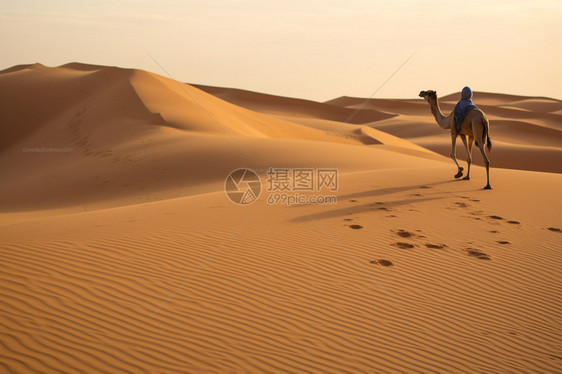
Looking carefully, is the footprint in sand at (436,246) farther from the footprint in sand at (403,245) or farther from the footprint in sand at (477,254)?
the footprint in sand at (477,254)

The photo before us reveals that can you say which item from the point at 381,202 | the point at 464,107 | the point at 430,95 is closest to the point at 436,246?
the point at 381,202

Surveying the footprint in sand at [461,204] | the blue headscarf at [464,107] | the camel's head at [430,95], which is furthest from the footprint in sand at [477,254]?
the camel's head at [430,95]

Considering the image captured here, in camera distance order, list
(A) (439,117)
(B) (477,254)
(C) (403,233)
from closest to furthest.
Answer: (B) (477,254) < (C) (403,233) < (A) (439,117)

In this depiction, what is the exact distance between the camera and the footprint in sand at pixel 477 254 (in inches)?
288

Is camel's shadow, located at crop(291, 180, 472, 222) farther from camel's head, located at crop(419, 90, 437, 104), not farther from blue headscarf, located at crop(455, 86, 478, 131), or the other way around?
camel's head, located at crop(419, 90, 437, 104)

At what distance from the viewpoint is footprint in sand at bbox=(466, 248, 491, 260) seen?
288 inches

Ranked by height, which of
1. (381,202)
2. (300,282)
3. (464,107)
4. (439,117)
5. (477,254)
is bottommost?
(300,282)

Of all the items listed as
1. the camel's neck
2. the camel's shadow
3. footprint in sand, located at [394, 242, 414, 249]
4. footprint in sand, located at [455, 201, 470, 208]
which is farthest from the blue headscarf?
footprint in sand, located at [394, 242, 414, 249]

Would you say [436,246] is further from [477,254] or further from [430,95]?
[430,95]

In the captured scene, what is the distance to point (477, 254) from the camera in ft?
24.4

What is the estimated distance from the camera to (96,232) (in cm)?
816

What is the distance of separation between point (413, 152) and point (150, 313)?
81.9 ft

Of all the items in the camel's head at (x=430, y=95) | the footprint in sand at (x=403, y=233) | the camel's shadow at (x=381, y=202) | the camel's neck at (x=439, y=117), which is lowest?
the footprint in sand at (x=403, y=233)

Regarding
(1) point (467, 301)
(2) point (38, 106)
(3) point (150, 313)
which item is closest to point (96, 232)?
(3) point (150, 313)
